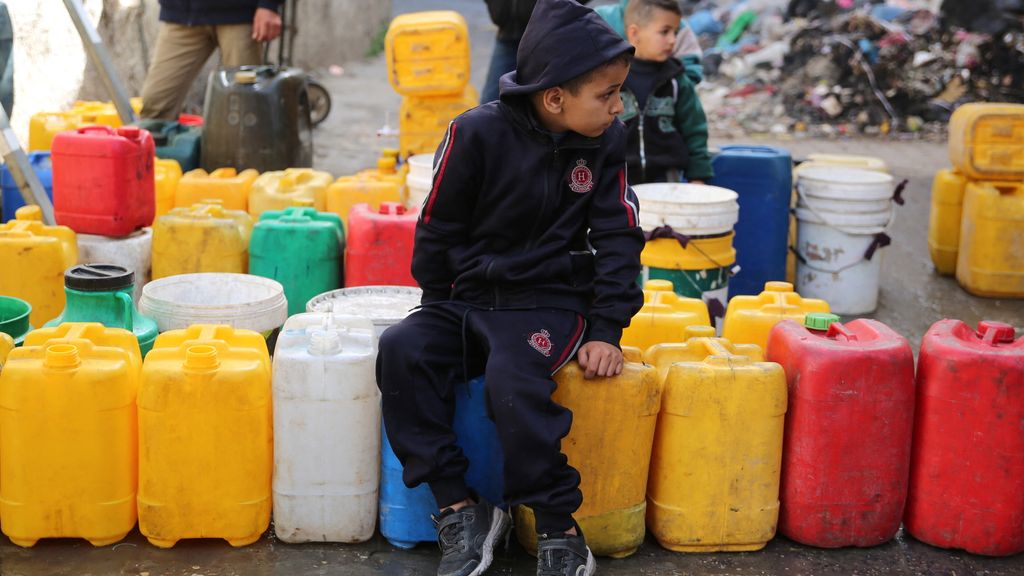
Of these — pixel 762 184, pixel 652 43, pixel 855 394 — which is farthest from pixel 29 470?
pixel 762 184

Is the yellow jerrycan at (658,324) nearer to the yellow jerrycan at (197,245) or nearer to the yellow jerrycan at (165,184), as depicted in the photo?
the yellow jerrycan at (197,245)

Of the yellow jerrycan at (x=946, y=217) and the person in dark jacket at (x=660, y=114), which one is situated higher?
the person in dark jacket at (x=660, y=114)

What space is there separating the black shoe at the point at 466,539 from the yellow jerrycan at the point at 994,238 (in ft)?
12.5

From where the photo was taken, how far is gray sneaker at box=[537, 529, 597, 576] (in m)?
2.96

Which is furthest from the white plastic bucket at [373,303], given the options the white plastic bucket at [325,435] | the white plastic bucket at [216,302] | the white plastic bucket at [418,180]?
the white plastic bucket at [418,180]

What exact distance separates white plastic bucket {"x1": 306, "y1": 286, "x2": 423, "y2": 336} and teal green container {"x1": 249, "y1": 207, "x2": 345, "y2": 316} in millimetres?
560

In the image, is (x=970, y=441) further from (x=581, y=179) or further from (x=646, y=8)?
(x=646, y=8)

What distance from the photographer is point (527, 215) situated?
10.5ft

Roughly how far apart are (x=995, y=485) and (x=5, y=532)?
2782mm

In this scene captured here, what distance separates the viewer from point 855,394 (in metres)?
3.17

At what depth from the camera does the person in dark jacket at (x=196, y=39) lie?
6.82 metres

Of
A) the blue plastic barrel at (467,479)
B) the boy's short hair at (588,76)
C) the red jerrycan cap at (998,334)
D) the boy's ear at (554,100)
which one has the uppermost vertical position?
the boy's short hair at (588,76)

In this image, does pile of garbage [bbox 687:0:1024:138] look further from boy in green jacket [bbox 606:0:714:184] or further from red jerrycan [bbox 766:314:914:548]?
red jerrycan [bbox 766:314:914:548]

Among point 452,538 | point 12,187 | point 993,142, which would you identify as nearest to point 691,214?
→ point 993,142
